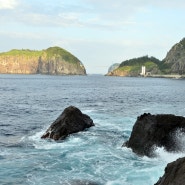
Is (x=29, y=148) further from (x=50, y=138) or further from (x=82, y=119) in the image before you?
(x=82, y=119)

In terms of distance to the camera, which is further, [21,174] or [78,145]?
[78,145]

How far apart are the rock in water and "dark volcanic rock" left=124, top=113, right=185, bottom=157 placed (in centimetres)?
952

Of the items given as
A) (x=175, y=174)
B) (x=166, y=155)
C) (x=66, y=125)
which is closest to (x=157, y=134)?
(x=166, y=155)

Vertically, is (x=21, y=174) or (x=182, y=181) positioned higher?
(x=182, y=181)

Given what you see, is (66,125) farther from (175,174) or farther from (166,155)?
(175,174)

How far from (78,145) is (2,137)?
419 inches

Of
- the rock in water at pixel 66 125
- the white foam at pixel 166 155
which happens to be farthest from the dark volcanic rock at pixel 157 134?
the rock in water at pixel 66 125

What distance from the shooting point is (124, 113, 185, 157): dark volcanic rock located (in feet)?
97.9

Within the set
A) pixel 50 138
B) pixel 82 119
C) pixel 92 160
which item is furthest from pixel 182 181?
pixel 82 119

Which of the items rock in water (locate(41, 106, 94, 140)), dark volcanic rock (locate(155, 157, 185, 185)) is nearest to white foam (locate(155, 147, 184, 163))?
dark volcanic rock (locate(155, 157, 185, 185))

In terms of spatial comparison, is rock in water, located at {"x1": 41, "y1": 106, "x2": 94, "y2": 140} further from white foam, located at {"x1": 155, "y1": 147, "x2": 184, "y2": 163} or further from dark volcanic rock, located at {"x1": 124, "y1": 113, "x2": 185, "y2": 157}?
white foam, located at {"x1": 155, "y1": 147, "x2": 184, "y2": 163}

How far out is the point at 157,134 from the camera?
3012cm

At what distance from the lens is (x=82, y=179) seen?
23.8 meters

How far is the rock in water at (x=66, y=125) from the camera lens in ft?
Answer: 124
